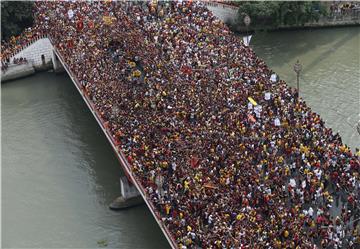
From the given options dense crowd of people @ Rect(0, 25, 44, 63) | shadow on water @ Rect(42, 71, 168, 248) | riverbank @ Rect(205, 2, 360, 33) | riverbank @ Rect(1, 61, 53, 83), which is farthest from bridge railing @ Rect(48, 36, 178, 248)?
riverbank @ Rect(205, 2, 360, 33)

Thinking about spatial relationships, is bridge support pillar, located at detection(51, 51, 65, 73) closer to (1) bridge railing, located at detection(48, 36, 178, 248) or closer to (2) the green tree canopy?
(1) bridge railing, located at detection(48, 36, 178, 248)

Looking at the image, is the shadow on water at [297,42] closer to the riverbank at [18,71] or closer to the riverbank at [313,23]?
the riverbank at [313,23]

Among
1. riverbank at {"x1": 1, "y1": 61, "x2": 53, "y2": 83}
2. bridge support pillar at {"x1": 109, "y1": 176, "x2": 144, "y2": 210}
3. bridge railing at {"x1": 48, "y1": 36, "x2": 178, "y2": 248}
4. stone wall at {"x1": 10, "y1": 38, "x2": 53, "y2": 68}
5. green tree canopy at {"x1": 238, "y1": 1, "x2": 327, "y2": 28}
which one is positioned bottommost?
bridge support pillar at {"x1": 109, "y1": 176, "x2": 144, "y2": 210}

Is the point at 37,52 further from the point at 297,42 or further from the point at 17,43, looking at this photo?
the point at 297,42

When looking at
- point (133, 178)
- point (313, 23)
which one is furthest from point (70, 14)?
point (313, 23)

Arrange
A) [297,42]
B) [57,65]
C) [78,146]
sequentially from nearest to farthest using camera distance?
[78,146] → [57,65] → [297,42]
